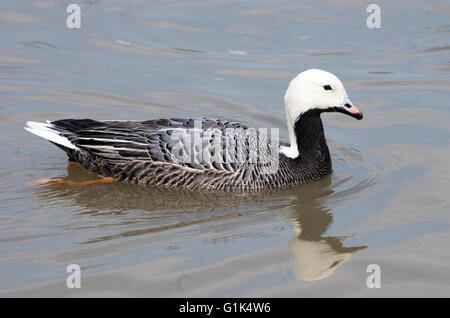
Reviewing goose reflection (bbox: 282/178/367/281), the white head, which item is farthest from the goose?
A: goose reflection (bbox: 282/178/367/281)

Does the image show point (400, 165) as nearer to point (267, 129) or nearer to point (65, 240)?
point (267, 129)

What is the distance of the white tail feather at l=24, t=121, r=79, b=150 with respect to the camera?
33.5 ft

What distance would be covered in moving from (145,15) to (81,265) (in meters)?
9.62

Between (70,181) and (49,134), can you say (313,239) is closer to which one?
(70,181)

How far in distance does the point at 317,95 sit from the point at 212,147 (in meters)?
1.50

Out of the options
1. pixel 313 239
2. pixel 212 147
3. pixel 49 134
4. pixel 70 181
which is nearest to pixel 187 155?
pixel 212 147

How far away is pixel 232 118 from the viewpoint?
1210 cm

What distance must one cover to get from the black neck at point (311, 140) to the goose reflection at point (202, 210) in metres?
0.34

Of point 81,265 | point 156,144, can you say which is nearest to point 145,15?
point 156,144

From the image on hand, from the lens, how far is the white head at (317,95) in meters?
9.77

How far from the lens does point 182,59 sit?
14.4 m

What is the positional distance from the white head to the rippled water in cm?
100

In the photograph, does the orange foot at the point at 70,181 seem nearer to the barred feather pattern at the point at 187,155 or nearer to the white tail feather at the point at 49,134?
the barred feather pattern at the point at 187,155

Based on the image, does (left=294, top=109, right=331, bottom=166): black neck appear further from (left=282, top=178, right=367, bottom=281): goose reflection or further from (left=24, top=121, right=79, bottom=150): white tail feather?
(left=24, top=121, right=79, bottom=150): white tail feather
